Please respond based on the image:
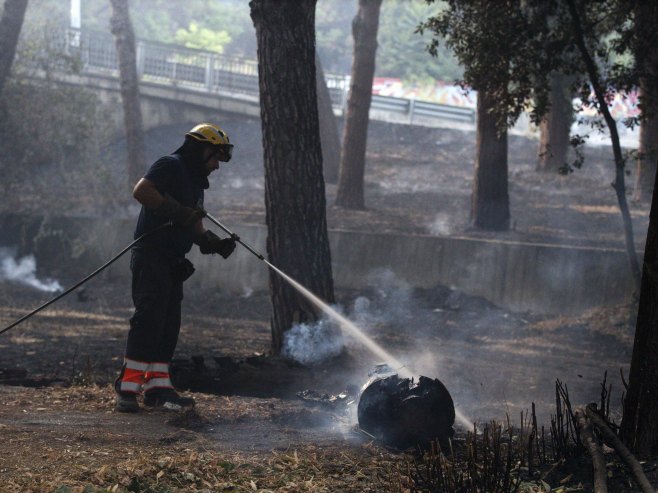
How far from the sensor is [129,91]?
74.3ft

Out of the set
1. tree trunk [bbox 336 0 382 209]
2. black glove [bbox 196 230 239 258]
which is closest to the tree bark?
black glove [bbox 196 230 239 258]

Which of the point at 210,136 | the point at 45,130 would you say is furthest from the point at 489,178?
the point at 210,136

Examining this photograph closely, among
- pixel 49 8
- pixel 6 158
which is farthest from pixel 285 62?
pixel 49 8

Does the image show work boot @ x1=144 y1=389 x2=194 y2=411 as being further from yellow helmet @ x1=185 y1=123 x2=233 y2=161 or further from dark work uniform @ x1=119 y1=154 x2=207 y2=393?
yellow helmet @ x1=185 y1=123 x2=233 y2=161

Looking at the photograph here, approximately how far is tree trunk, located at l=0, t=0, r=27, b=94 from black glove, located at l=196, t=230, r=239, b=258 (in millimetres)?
13398

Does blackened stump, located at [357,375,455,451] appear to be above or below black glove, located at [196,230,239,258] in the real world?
below

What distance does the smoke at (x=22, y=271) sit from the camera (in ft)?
56.9

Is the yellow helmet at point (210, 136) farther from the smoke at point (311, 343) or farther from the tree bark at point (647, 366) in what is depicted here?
the tree bark at point (647, 366)

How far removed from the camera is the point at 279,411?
7.12 m

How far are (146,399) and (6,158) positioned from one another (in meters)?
15.4

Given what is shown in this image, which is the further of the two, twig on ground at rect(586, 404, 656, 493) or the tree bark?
the tree bark

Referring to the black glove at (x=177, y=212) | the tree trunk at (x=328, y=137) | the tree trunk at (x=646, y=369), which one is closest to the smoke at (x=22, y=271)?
the tree trunk at (x=328, y=137)

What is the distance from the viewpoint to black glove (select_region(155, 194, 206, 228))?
680 cm

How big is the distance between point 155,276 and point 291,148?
271 centimetres
